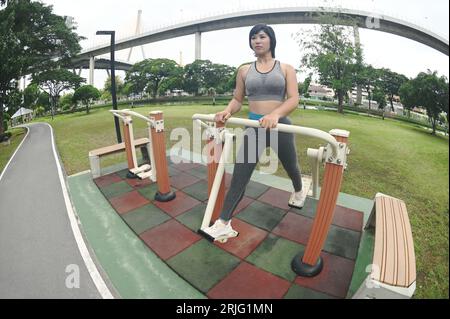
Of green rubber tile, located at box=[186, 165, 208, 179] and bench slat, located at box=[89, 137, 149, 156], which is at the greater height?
bench slat, located at box=[89, 137, 149, 156]

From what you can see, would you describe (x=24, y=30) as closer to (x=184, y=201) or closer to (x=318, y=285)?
(x=184, y=201)

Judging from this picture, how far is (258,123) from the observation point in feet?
7.21

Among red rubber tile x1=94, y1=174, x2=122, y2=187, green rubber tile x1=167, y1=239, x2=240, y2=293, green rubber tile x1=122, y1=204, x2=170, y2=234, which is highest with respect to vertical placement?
red rubber tile x1=94, y1=174, x2=122, y2=187

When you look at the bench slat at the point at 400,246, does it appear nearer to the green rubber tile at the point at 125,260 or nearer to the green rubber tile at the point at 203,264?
the green rubber tile at the point at 203,264

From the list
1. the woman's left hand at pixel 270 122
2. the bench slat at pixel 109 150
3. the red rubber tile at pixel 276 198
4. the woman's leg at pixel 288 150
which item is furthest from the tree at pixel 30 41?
the woman's left hand at pixel 270 122

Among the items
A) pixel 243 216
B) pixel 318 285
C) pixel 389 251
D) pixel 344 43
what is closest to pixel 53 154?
pixel 243 216

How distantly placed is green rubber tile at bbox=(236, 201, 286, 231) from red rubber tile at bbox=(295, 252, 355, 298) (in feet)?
2.72

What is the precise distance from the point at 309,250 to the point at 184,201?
217 centimetres

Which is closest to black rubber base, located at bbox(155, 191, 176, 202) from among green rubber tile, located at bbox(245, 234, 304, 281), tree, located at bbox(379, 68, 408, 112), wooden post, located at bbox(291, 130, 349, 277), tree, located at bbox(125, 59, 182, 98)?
green rubber tile, located at bbox(245, 234, 304, 281)

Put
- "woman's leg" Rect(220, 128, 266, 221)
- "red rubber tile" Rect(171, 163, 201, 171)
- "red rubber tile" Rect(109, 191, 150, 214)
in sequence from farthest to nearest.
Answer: "red rubber tile" Rect(171, 163, 201, 171)
"red rubber tile" Rect(109, 191, 150, 214)
"woman's leg" Rect(220, 128, 266, 221)

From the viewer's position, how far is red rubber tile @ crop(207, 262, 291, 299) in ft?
7.05

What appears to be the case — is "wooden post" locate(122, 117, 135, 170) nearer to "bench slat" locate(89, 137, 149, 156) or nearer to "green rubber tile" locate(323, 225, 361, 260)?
"bench slat" locate(89, 137, 149, 156)

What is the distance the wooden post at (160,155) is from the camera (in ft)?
11.8

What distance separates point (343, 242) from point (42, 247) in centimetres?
380
